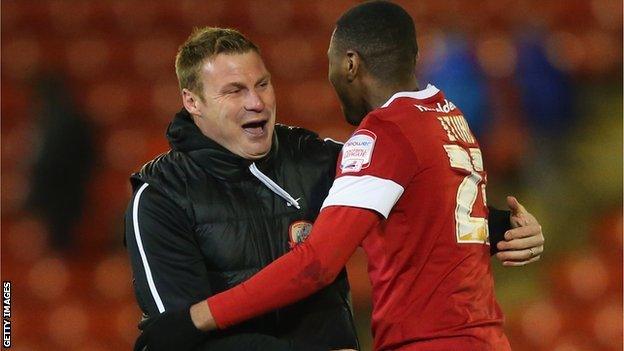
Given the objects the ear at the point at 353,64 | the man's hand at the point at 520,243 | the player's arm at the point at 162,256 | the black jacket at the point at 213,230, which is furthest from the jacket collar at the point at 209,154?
the man's hand at the point at 520,243

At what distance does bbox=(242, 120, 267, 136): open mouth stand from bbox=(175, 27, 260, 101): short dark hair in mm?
99

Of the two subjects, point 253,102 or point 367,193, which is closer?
point 367,193

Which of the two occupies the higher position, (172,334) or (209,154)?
(209,154)

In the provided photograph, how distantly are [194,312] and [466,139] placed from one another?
1.82ft

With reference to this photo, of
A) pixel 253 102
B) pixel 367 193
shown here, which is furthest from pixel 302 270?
pixel 253 102

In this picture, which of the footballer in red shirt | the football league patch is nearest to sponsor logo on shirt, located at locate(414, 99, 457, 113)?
the footballer in red shirt

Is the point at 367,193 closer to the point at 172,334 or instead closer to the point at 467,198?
the point at 467,198

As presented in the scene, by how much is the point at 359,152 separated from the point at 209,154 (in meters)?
0.29

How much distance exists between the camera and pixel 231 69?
1.73 meters

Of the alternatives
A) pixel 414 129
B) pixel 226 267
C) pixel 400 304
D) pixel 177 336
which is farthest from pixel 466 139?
pixel 177 336

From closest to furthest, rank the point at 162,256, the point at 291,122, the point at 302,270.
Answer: the point at 302,270, the point at 162,256, the point at 291,122

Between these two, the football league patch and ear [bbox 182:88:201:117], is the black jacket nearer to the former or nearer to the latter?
ear [bbox 182:88:201:117]

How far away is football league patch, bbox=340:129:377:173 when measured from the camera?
1.54 m

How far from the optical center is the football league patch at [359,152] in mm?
1538
